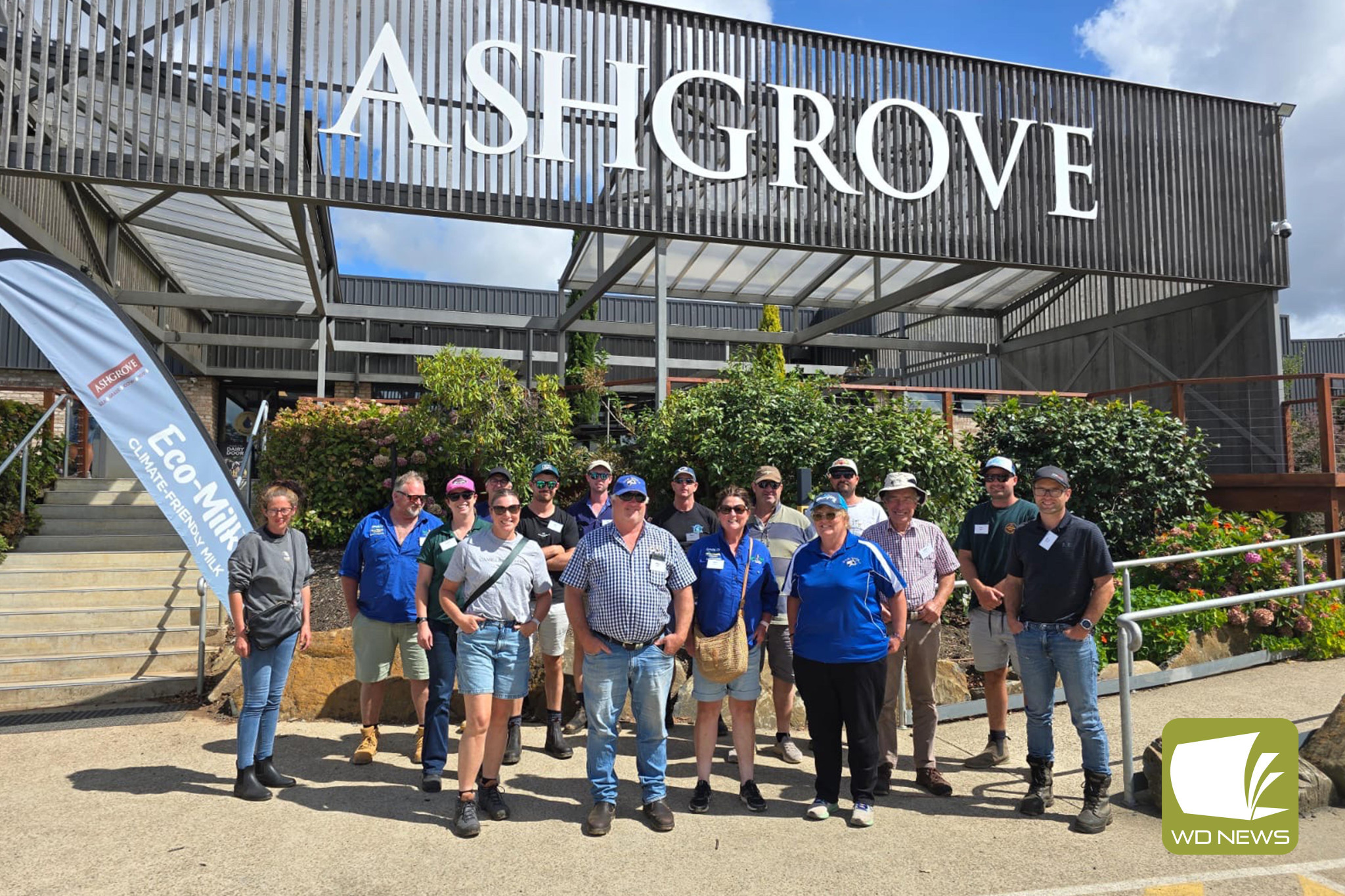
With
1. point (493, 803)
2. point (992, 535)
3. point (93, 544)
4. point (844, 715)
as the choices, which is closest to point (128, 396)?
point (93, 544)

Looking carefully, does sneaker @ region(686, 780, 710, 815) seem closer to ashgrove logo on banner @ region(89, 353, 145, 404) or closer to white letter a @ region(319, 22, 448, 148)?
ashgrove logo on banner @ region(89, 353, 145, 404)

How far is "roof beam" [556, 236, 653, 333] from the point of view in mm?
10469

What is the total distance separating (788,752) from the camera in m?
5.09

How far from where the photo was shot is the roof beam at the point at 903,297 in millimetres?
11547

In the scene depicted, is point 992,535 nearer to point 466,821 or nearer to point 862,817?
point 862,817

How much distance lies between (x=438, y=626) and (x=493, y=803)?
1.01 meters

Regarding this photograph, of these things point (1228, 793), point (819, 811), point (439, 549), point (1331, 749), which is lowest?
point (819, 811)

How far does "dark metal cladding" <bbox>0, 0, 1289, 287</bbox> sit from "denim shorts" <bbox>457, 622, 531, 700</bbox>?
6.42 meters

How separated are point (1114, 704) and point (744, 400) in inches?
159

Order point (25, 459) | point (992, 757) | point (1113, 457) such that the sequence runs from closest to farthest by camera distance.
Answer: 1. point (992, 757)
2. point (1113, 457)
3. point (25, 459)

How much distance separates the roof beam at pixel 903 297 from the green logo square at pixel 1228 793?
8087 millimetres

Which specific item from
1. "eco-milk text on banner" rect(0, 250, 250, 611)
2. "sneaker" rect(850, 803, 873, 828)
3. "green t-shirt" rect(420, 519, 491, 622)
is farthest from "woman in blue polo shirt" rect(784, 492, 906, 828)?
"eco-milk text on banner" rect(0, 250, 250, 611)

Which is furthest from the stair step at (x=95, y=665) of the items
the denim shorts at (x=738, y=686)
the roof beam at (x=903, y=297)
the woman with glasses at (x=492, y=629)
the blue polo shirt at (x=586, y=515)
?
the roof beam at (x=903, y=297)

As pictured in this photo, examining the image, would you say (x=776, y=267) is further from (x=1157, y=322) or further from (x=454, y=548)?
(x=454, y=548)
